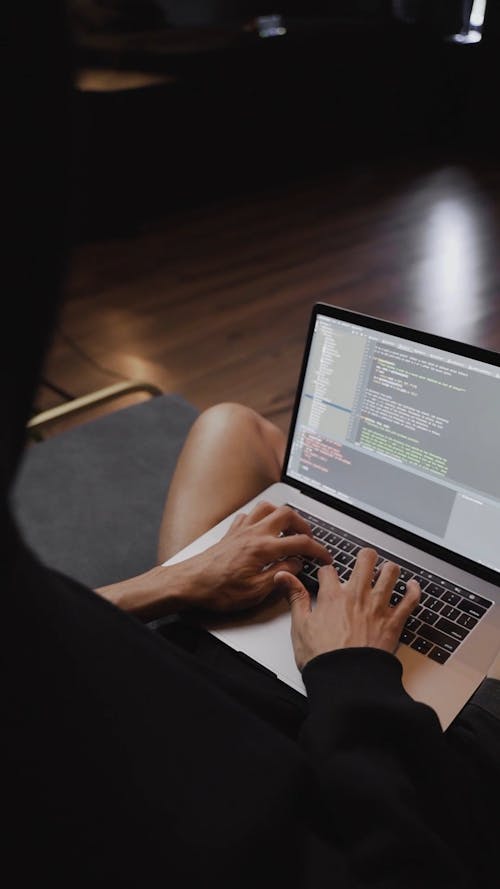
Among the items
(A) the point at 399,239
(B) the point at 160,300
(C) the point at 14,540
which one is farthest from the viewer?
(A) the point at 399,239

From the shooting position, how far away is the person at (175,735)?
273 millimetres

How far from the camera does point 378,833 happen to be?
1.96 feet

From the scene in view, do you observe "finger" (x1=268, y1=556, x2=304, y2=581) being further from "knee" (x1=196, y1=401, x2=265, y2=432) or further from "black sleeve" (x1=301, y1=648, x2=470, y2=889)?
"knee" (x1=196, y1=401, x2=265, y2=432)

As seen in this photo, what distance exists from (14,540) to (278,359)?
2225mm

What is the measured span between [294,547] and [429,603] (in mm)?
187

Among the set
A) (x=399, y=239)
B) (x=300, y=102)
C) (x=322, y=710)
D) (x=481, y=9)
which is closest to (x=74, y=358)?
(x=399, y=239)

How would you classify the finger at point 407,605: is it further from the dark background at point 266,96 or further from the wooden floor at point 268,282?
the dark background at point 266,96

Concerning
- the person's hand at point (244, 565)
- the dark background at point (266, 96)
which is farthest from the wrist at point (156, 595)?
the dark background at point (266, 96)

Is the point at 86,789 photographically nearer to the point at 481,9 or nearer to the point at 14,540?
the point at 14,540

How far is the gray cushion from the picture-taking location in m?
1.32

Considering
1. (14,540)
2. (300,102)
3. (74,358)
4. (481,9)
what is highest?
(481,9)

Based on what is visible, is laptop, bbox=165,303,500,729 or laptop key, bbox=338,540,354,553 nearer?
laptop, bbox=165,303,500,729

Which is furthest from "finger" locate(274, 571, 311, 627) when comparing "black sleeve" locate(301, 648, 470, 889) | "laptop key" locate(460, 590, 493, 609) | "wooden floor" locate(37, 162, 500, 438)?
"wooden floor" locate(37, 162, 500, 438)

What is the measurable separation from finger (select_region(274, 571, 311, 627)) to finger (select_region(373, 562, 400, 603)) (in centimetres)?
8
